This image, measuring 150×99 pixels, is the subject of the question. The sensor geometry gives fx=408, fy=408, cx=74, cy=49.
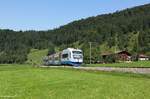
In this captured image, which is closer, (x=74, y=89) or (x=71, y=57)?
(x=74, y=89)

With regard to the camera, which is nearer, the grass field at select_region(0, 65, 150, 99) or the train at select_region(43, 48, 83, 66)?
the grass field at select_region(0, 65, 150, 99)

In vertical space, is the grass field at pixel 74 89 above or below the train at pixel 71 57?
below

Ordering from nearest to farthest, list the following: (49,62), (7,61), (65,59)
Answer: (65,59)
(49,62)
(7,61)

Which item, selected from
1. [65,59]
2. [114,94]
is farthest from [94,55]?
[114,94]

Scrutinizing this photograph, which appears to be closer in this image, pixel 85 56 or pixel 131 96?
pixel 131 96

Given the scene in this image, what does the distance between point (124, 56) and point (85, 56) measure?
3098cm

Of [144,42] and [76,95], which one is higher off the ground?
[144,42]

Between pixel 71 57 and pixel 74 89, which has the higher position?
pixel 71 57

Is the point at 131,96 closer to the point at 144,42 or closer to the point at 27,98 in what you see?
the point at 27,98

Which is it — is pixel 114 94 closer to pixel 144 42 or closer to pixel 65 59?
pixel 65 59

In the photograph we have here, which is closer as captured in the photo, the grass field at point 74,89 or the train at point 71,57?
the grass field at point 74,89

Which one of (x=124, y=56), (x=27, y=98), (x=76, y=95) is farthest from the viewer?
(x=124, y=56)

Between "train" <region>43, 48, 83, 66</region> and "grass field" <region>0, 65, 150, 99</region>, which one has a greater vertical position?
"train" <region>43, 48, 83, 66</region>

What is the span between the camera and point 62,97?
1636 centimetres
